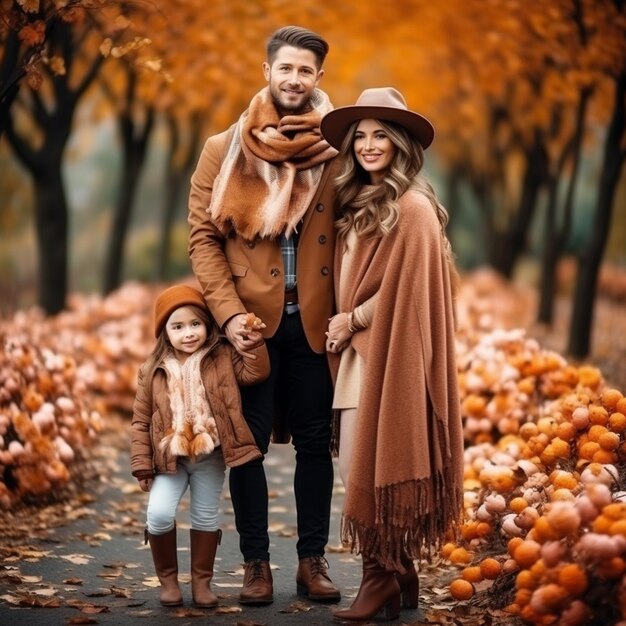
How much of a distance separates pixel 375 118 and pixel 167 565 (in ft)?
6.76

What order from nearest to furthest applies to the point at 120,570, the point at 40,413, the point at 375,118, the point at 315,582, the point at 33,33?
1. the point at 375,118
2. the point at 315,582
3. the point at 120,570
4. the point at 33,33
5. the point at 40,413

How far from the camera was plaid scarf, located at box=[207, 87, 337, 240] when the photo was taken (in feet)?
15.5

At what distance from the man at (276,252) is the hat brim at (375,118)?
14cm

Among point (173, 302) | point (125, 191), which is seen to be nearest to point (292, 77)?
point (173, 302)

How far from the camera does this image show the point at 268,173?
4.77 metres

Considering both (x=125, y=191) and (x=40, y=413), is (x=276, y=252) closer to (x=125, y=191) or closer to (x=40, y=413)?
(x=40, y=413)

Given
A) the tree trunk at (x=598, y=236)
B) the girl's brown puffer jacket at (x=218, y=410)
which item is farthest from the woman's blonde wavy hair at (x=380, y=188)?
the tree trunk at (x=598, y=236)

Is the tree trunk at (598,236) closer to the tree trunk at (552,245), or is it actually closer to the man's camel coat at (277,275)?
the tree trunk at (552,245)

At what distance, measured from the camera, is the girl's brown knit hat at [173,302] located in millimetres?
4727

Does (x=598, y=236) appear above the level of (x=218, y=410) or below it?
above

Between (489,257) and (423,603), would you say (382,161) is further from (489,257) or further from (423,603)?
(489,257)

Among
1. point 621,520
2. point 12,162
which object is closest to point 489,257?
point 12,162

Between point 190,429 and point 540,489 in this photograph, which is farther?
point 540,489

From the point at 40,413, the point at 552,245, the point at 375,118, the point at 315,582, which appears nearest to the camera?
the point at 375,118
